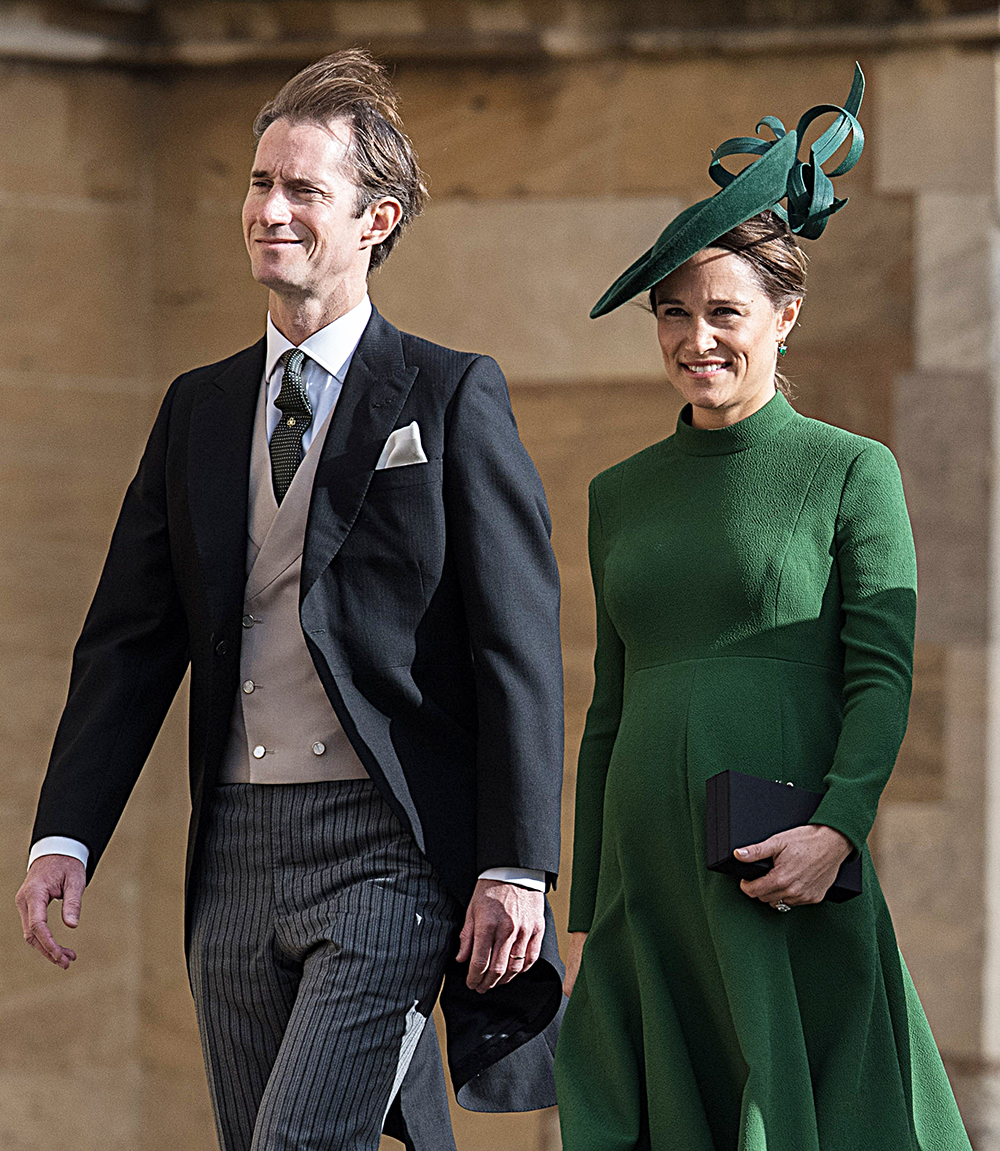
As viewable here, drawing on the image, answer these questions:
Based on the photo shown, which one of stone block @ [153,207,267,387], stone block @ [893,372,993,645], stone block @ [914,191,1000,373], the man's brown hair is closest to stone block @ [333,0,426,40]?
stone block @ [153,207,267,387]

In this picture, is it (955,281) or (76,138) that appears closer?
(955,281)

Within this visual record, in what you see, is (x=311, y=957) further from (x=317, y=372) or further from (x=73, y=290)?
(x=73, y=290)

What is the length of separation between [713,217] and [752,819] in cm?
82

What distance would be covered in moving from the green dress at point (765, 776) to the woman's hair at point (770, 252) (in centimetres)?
17

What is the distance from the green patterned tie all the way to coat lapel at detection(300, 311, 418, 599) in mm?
59

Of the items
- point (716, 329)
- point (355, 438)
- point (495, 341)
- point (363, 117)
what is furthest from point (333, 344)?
point (495, 341)

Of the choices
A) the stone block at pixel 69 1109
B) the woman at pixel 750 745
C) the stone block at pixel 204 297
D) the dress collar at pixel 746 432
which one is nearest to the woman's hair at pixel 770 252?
the woman at pixel 750 745

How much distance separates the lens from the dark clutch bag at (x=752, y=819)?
2.34 meters

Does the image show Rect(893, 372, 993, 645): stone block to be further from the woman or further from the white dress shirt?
the white dress shirt

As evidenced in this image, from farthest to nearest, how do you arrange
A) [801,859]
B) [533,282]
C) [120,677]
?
[533,282]
[120,677]
[801,859]

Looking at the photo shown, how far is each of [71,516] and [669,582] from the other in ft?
8.27

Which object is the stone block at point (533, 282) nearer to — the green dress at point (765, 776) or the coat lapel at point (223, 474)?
the coat lapel at point (223, 474)

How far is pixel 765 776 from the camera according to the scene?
8.04 ft

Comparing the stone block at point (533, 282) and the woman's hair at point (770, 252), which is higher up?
the stone block at point (533, 282)
